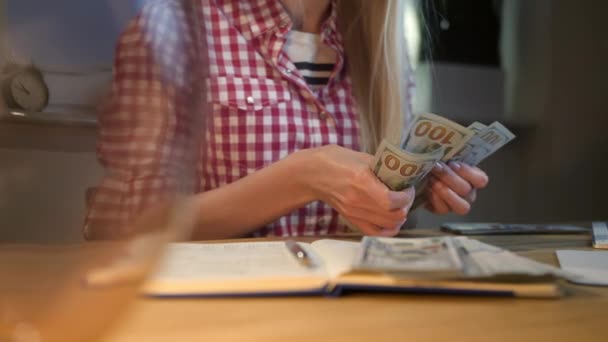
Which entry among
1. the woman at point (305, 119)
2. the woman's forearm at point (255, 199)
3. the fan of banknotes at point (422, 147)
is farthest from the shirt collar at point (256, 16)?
the fan of banknotes at point (422, 147)

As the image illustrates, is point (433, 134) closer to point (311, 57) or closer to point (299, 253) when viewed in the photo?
point (299, 253)

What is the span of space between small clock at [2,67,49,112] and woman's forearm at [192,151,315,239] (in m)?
0.69

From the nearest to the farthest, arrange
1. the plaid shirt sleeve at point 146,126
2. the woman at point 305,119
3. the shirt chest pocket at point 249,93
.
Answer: the plaid shirt sleeve at point 146,126, the woman at point 305,119, the shirt chest pocket at point 249,93

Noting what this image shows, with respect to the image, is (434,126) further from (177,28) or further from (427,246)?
(177,28)

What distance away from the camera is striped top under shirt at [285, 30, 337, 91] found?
1.21 metres

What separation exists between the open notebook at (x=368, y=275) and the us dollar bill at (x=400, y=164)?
212 millimetres

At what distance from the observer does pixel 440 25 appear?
1.89m

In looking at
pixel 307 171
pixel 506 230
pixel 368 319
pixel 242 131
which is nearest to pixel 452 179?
pixel 506 230

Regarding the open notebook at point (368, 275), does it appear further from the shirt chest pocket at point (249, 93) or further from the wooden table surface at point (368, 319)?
the shirt chest pocket at point (249, 93)

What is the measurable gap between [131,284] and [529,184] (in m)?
2.00

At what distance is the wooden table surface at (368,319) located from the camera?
407 millimetres

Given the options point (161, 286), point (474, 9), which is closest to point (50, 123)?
point (161, 286)

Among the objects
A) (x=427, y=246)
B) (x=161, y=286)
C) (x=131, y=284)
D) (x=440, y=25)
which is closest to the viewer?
(x=131, y=284)

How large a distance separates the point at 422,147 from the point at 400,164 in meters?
0.08
